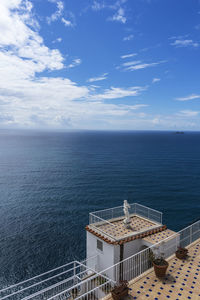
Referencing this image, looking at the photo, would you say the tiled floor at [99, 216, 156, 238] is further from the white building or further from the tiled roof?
the tiled roof

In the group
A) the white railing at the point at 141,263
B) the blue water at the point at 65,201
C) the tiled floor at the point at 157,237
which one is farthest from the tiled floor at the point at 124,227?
the blue water at the point at 65,201

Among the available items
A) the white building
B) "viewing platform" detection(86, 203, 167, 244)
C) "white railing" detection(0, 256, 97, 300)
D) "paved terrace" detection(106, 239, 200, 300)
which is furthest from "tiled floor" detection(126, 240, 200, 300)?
"white railing" detection(0, 256, 97, 300)

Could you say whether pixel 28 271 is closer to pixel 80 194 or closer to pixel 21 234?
pixel 21 234

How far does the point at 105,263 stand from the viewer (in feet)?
59.1

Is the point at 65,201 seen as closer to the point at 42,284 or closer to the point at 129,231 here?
the point at 42,284

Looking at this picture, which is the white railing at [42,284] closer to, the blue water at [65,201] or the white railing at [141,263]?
the blue water at [65,201]

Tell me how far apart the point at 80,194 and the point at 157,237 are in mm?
33145

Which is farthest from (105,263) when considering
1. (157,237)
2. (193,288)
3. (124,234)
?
(193,288)

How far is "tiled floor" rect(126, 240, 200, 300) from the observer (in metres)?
11.7

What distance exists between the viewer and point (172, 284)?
1274cm

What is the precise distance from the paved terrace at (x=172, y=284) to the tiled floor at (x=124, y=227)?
487 centimetres

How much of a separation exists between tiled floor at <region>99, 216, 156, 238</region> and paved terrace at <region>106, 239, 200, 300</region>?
4.87 m

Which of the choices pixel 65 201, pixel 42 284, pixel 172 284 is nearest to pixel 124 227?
→ pixel 172 284

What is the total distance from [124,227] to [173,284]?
25.4ft
